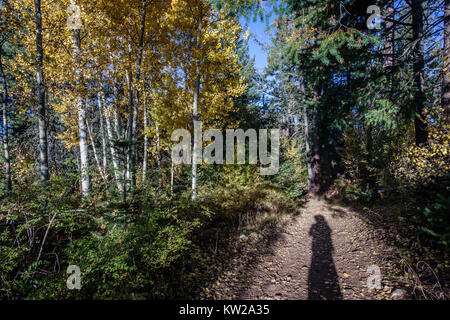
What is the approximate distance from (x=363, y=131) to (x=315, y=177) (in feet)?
10.3

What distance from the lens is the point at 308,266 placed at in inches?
150

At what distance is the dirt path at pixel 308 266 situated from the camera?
3064 mm

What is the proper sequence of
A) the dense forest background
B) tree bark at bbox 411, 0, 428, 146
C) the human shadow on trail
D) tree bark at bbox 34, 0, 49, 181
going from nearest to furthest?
the dense forest background, the human shadow on trail, tree bark at bbox 34, 0, 49, 181, tree bark at bbox 411, 0, 428, 146

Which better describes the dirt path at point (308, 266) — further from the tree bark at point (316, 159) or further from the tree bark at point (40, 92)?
the tree bark at point (40, 92)

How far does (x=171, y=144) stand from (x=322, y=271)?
6.79 metres

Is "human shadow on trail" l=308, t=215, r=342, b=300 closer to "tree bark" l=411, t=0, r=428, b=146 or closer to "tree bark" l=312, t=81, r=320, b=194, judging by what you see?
"tree bark" l=411, t=0, r=428, b=146

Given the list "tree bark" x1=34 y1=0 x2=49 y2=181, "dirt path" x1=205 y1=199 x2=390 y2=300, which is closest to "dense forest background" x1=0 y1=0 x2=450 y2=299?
"tree bark" x1=34 y1=0 x2=49 y2=181

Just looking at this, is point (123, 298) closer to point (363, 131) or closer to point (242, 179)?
point (242, 179)

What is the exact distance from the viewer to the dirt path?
3.06 meters

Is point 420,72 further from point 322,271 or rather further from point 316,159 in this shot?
point 322,271

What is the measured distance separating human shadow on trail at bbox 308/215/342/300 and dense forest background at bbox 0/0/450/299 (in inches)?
39.5

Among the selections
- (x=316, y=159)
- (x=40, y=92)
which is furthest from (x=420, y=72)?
(x=40, y=92)

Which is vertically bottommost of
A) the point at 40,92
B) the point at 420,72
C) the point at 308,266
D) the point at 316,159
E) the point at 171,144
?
the point at 308,266

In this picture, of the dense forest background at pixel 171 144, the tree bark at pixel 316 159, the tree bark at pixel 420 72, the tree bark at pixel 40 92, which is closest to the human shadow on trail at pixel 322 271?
the dense forest background at pixel 171 144
